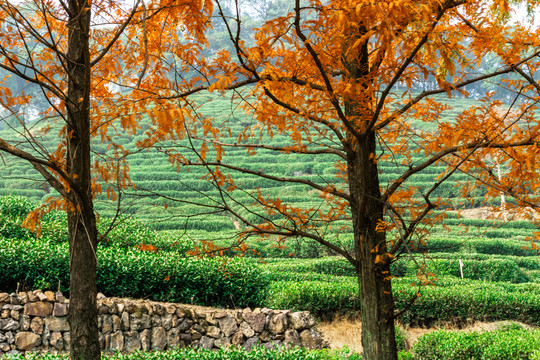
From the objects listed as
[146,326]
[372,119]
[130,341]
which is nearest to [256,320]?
[146,326]

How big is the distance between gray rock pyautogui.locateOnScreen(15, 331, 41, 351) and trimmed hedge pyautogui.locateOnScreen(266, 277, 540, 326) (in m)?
3.50

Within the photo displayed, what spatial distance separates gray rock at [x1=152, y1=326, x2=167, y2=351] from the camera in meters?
5.73

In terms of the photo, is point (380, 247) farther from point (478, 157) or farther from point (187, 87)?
point (187, 87)

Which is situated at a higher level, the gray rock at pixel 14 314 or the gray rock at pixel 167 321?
the gray rock at pixel 14 314

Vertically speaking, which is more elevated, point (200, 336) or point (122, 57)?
point (122, 57)

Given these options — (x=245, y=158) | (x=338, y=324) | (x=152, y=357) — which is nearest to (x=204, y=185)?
(x=245, y=158)

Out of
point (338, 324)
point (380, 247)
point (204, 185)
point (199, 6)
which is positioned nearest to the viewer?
point (199, 6)

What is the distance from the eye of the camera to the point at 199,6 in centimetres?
255

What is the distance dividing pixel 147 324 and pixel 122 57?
143 inches

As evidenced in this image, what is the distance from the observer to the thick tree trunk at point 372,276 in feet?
9.61

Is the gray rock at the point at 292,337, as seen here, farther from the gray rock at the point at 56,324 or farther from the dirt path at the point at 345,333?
the gray rock at the point at 56,324

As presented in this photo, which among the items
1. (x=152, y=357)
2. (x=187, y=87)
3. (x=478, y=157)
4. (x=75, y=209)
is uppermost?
(x=187, y=87)

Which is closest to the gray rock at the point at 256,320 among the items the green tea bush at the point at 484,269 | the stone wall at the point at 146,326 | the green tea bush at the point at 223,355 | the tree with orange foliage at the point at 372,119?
the stone wall at the point at 146,326

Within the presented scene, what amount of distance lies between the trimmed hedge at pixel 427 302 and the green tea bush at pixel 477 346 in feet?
5.10
